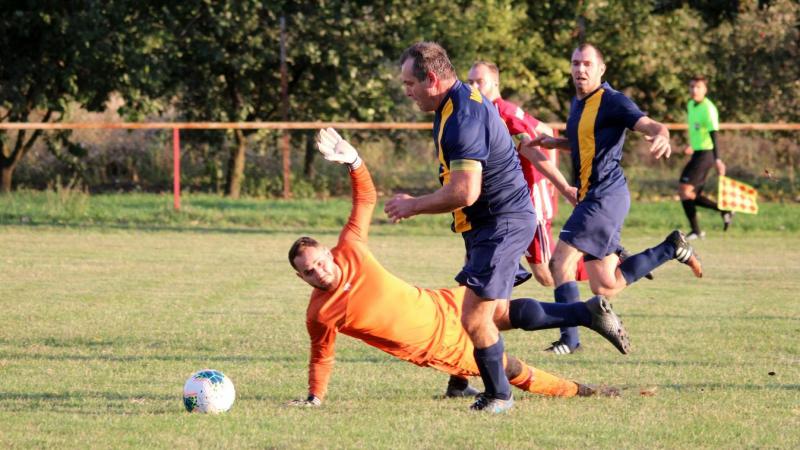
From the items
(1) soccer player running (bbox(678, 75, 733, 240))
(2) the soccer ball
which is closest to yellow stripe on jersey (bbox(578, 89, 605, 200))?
(2) the soccer ball

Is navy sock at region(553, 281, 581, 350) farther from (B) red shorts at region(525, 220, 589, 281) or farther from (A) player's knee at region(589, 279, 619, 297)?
(B) red shorts at region(525, 220, 589, 281)

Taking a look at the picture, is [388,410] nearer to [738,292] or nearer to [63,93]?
[738,292]

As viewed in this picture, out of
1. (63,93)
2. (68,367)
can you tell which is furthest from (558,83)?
(68,367)

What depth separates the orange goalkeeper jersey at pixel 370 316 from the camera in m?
6.38

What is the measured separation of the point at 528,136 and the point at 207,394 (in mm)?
3589

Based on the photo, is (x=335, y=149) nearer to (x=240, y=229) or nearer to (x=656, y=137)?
(x=656, y=137)

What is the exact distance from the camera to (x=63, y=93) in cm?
2295

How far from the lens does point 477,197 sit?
5949 millimetres

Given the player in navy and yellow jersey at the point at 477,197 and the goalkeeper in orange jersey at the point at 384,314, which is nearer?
the player in navy and yellow jersey at the point at 477,197

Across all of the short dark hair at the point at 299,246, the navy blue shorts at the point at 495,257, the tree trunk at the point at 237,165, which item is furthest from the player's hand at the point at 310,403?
the tree trunk at the point at 237,165

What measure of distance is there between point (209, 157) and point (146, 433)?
58.1ft

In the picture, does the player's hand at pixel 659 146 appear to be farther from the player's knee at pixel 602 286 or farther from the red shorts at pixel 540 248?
the red shorts at pixel 540 248

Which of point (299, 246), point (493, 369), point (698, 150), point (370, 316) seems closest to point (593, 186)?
point (493, 369)

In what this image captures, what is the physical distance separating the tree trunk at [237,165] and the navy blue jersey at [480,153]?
53.9 feet
